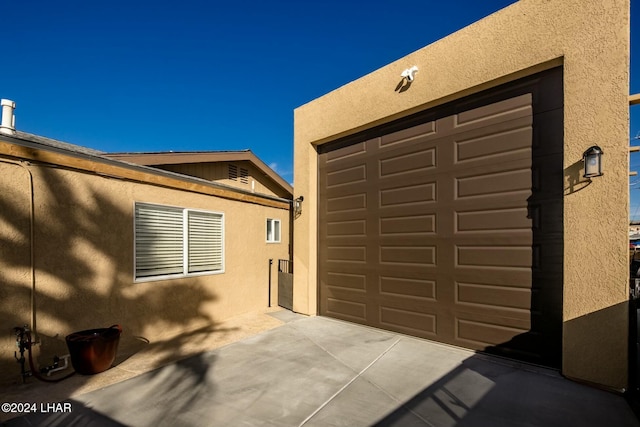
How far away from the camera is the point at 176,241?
5.48m

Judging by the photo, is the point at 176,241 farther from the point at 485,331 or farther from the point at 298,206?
the point at 485,331

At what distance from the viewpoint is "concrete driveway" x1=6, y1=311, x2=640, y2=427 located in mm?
2625

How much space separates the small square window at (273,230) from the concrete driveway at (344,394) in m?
3.89

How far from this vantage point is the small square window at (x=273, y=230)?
26.2 feet

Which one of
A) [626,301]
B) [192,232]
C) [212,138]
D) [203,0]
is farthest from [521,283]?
[212,138]

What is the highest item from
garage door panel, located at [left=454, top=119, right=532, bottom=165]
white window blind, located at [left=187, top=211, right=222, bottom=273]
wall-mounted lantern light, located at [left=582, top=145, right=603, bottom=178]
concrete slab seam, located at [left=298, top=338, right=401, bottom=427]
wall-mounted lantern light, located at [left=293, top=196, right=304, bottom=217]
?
garage door panel, located at [left=454, top=119, right=532, bottom=165]

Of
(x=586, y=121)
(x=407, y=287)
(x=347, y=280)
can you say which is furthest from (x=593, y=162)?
(x=347, y=280)

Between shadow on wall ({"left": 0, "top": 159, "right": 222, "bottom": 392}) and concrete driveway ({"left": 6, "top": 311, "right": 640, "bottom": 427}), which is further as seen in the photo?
shadow on wall ({"left": 0, "top": 159, "right": 222, "bottom": 392})

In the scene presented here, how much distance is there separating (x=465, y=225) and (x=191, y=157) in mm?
6974

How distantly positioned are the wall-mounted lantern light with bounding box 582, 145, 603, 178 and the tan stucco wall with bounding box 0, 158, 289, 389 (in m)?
6.03

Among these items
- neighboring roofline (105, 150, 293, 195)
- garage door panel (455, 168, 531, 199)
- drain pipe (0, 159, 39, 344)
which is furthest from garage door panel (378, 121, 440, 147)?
drain pipe (0, 159, 39, 344)

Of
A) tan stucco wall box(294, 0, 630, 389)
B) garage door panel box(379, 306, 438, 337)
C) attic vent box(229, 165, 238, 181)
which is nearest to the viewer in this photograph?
tan stucco wall box(294, 0, 630, 389)

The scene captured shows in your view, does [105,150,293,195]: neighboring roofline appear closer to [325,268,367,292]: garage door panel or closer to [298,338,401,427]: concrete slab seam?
[325,268,367,292]: garage door panel

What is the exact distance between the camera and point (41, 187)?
12.3 ft
